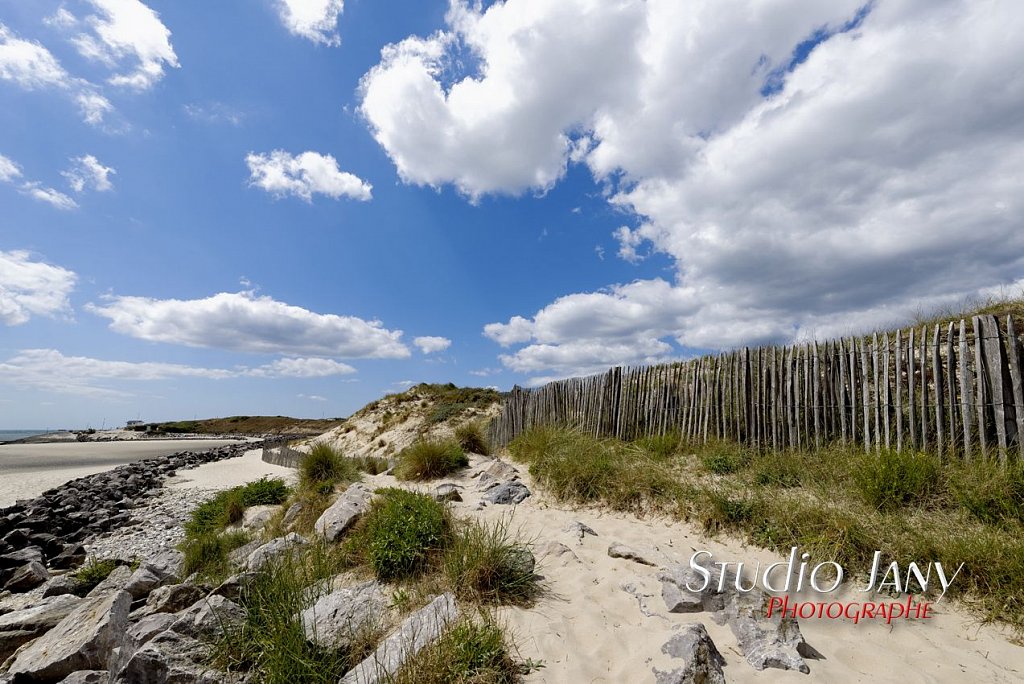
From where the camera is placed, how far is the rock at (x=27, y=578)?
8.23 metres

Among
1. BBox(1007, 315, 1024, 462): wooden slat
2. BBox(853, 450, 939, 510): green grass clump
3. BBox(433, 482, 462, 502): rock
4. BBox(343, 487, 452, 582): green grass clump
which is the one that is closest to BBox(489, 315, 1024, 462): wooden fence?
BBox(1007, 315, 1024, 462): wooden slat

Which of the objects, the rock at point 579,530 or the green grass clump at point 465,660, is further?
the rock at point 579,530

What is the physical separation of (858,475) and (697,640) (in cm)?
365

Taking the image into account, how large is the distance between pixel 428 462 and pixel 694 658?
7.71 m

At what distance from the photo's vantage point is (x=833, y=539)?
4.28 meters

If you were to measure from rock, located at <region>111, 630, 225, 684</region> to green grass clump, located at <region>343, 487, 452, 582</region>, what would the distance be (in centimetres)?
173

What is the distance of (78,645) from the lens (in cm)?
408

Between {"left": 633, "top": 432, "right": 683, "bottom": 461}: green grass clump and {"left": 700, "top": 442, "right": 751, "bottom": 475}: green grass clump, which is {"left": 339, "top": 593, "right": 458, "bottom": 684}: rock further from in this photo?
{"left": 633, "top": 432, "right": 683, "bottom": 461}: green grass clump

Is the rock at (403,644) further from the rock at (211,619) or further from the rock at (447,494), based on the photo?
the rock at (447,494)

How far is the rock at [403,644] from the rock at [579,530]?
2171 millimetres

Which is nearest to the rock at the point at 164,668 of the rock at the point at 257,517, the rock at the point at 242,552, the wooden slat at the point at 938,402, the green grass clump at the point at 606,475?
the rock at the point at 242,552

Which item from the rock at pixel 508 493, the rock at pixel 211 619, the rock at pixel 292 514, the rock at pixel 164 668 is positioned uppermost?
the rock at pixel 508 493

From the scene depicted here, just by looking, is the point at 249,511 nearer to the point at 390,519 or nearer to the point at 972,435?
the point at 390,519

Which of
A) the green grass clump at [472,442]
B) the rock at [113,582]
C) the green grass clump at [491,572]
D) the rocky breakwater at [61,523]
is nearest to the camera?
the green grass clump at [491,572]
